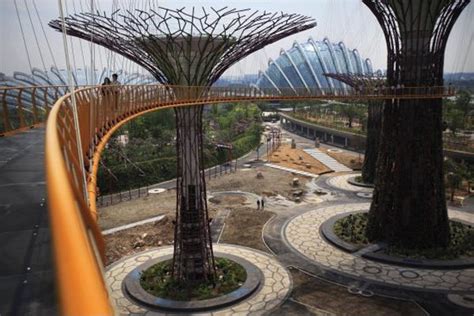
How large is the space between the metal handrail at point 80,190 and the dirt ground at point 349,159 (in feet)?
91.3

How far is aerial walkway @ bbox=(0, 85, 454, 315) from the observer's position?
1.18 m

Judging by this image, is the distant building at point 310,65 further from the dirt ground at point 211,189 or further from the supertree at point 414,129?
the supertree at point 414,129

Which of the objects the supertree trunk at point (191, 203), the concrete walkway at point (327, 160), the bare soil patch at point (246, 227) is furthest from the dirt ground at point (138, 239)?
the concrete walkway at point (327, 160)

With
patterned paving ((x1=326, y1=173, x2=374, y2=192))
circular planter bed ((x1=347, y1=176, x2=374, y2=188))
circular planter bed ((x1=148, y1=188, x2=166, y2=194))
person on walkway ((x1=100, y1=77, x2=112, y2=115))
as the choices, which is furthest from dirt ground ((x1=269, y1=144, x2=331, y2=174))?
person on walkway ((x1=100, y1=77, x2=112, y2=115))

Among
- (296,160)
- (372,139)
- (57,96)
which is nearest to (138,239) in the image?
(57,96)

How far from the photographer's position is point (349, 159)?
38406 mm

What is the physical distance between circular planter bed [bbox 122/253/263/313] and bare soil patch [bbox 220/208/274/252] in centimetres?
269

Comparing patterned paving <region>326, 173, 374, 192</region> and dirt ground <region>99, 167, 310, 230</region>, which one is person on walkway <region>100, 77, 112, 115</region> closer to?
dirt ground <region>99, 167, 310, 230</region>

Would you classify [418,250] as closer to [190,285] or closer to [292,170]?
[190,285]

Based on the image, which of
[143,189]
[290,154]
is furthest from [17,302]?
[290,154]

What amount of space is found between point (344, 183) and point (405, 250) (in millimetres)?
13117

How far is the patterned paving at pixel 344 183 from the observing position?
27723mm

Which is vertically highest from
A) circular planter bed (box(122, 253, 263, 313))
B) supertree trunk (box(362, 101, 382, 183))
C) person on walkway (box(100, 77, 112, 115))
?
person on walkway (box(100, 77, 112, 115))

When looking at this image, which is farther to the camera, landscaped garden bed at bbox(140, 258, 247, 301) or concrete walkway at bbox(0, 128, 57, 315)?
landscaped garden bed at bbox(140, 258, 247, 301)
